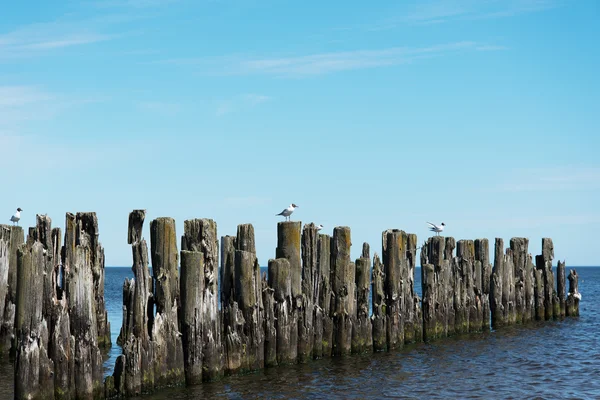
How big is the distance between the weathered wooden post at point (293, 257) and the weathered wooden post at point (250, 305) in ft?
3.04

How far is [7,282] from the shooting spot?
661 inches

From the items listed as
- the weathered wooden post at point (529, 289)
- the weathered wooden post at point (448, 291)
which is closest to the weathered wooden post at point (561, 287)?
the weathered wooden post at point (529, 289)

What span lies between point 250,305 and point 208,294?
125 centimetres

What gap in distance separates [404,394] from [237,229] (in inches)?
181

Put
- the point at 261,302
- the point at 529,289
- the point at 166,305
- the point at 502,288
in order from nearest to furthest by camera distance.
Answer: the point at 166,305, the point at 261,302, the point at 502,288, the point at 529,289

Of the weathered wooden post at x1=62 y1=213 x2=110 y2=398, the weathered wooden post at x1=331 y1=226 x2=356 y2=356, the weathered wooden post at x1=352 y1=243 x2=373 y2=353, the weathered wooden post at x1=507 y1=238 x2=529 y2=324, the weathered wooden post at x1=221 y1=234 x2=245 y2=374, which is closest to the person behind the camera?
the weathered wooden post at x1=62 y1=213 x2=110 y2=398

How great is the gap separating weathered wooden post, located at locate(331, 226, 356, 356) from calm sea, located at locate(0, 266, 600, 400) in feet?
1.48

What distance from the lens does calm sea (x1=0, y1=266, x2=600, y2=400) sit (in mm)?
14164

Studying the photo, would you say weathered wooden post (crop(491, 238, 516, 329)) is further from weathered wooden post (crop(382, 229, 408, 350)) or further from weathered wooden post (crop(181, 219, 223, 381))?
weathered wooden post (crop(181, 219, 223, 381))

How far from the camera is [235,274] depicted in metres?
14.6

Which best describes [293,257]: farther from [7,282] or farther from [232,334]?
[7,282]

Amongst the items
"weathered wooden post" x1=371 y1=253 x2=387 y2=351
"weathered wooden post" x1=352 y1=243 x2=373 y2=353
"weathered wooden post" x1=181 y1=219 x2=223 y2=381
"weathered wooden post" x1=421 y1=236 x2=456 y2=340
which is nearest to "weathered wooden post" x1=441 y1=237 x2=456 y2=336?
"weathered wooden post" x1=421 y1=236 x2=456 y2=340

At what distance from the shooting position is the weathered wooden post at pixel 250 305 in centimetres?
1447

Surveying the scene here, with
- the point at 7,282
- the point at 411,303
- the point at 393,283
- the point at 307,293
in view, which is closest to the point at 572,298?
the point at 411,303
